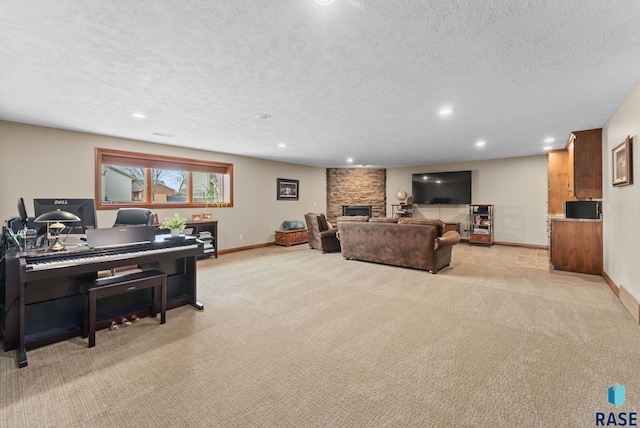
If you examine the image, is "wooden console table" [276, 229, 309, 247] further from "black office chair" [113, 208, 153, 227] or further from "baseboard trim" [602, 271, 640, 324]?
"baseboard trim" [602, 271, 640, 324]

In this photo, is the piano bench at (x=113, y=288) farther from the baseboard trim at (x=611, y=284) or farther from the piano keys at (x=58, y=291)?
the baseboard trim at (x=611, y=284)

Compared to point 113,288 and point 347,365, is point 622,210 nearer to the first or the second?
point 347,365

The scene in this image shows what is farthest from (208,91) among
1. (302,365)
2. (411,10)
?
(302,365)

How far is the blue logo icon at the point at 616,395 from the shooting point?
1674 millimetres

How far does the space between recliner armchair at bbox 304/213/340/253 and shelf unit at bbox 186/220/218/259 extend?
216 cm

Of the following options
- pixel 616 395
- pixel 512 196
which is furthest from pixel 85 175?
pixel 512 196

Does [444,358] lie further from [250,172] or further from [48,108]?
[250,172]

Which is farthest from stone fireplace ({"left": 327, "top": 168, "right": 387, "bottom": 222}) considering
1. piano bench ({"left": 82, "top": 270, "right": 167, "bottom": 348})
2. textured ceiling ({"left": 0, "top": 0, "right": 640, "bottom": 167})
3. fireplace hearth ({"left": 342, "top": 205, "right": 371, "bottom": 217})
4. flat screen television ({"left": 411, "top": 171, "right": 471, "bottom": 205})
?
piano bench ({"left": 82, "top": 270, "right": 167, "bottom": 348})

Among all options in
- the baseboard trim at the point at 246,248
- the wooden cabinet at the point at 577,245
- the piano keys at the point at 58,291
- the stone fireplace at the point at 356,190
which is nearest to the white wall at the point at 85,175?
the baseboard trim at the point at 246,248

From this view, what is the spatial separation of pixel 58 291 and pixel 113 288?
530mm

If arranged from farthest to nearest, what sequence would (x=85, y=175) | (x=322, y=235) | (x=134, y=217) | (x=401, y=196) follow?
(x=401, y=196)
(x=322, y=235)
(x=85, y=175)
(x=134, y=217)

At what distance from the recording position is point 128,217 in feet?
13.3

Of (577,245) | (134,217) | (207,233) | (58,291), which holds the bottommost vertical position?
(58,291)

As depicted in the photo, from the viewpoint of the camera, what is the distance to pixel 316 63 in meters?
2.38
